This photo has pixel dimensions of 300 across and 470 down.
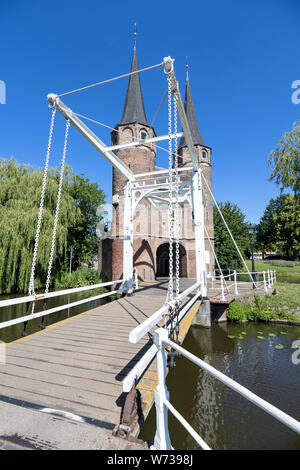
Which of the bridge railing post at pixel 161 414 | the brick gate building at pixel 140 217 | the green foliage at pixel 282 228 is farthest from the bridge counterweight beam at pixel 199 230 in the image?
the green foliage at pixel 282 228

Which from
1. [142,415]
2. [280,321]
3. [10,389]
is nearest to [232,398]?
[142,415]

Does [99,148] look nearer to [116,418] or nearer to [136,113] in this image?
[116,418]

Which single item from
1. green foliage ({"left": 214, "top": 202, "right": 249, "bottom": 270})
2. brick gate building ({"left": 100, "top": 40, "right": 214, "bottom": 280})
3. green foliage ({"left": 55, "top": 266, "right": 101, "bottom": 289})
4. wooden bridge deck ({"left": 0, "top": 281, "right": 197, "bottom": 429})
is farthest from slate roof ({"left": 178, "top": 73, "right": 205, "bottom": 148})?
wooden bridge deck ({"left": 0, "top": 281, "right": 197, "bottom": 429})

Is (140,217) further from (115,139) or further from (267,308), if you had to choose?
(267,308)

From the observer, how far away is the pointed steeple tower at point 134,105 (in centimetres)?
1628

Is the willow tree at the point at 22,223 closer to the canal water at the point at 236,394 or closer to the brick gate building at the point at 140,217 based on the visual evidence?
the brick gate building at the point at 140,217

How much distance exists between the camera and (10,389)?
258 centimetres

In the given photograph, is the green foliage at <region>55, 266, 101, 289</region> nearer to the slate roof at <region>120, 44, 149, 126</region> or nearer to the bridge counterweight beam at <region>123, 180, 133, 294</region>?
the bridge counterweight beam at <region>123, 180, 133, 294</region>

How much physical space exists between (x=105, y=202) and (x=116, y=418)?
23.5 metres

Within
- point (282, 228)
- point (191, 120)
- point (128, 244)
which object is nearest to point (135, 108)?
point (191, 120)

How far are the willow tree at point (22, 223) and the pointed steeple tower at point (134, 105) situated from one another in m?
7.35

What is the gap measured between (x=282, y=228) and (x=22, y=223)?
122 ft

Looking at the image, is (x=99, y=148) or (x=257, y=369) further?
(x=99, y=148)

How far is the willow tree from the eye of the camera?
13219 millimetres
